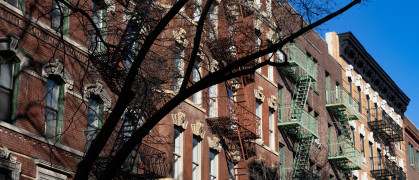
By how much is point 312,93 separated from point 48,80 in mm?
24139

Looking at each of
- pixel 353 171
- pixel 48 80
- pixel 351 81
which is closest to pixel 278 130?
pixel 353 171

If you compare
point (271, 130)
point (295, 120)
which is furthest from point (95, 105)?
point (295, 120)

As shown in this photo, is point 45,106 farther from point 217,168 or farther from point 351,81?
point 351,81

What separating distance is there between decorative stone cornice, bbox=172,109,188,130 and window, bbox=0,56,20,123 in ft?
29.2

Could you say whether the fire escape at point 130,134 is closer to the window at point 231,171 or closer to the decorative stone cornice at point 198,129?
the decorative stone cornice at point 198,129

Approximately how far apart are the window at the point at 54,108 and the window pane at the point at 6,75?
4.40ft

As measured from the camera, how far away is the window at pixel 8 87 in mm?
19969

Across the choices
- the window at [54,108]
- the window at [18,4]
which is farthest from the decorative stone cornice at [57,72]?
the window at [18,4]

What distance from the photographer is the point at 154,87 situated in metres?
23.4

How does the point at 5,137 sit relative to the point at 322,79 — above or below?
below

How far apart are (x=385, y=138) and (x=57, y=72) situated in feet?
126

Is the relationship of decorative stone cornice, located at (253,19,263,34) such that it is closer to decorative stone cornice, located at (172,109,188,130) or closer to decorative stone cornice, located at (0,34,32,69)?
decorative stone cornice, located at (172,109,188,130)

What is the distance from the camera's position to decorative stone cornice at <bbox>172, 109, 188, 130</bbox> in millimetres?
28513

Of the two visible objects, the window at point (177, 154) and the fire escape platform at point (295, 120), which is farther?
the fire escape platform at point (295, 120)
